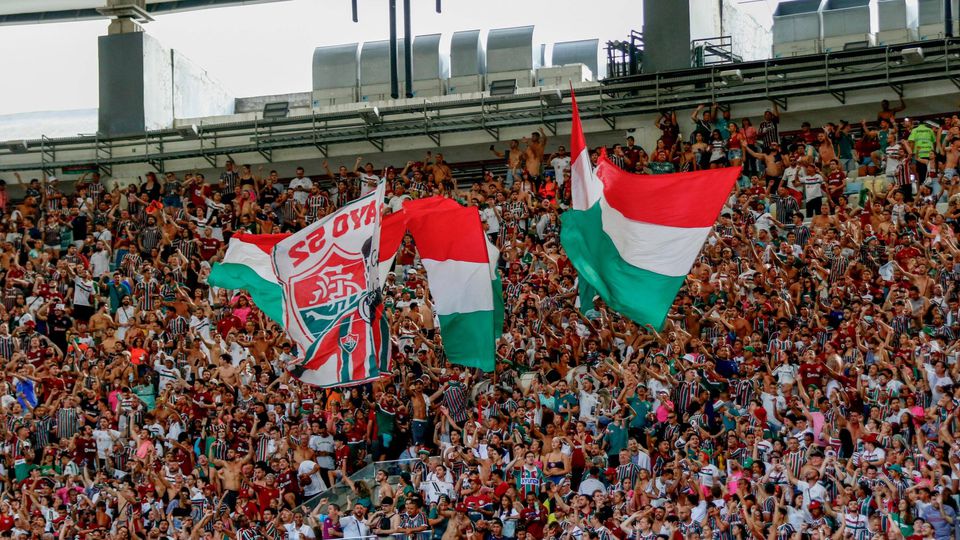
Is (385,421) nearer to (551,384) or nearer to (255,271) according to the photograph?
(551,384)

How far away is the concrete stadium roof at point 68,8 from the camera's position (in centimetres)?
4172

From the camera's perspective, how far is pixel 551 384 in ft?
81.5

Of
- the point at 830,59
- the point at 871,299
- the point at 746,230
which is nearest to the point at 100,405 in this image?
the point at 746,230

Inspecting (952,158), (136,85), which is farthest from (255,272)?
(136,85)

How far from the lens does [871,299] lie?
23719 mm

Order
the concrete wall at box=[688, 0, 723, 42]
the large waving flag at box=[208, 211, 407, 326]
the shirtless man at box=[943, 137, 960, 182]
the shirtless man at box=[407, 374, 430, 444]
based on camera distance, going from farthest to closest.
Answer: the concrete wall at box=[688, 0, 723, 42], the shirtless man at box=[943, 137, 960, 182], the shirtless man at box=[407, 374, 430, 444], the large waving flag at box=[208, 211, 407, 326]

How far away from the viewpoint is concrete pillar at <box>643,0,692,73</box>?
34.1 m

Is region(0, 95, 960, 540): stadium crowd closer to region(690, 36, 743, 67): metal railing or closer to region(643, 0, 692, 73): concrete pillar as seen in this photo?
region(643, 0, 692, 73): concrete pillar

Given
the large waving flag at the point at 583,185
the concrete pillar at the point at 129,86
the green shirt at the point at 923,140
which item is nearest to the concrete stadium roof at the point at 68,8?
the concrete pillar at the point at 129,86

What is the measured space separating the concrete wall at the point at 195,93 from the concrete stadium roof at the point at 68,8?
117cm

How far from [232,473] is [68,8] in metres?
20.4

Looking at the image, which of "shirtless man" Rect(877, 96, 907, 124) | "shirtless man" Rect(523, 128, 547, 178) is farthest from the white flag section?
"shirtless man" Rect(877, 96, 907, 124)

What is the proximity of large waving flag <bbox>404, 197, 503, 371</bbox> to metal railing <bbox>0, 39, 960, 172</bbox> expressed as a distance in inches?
383

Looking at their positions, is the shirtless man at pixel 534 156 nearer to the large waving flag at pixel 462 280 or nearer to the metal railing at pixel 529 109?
the metal railing at pixel 529 109
